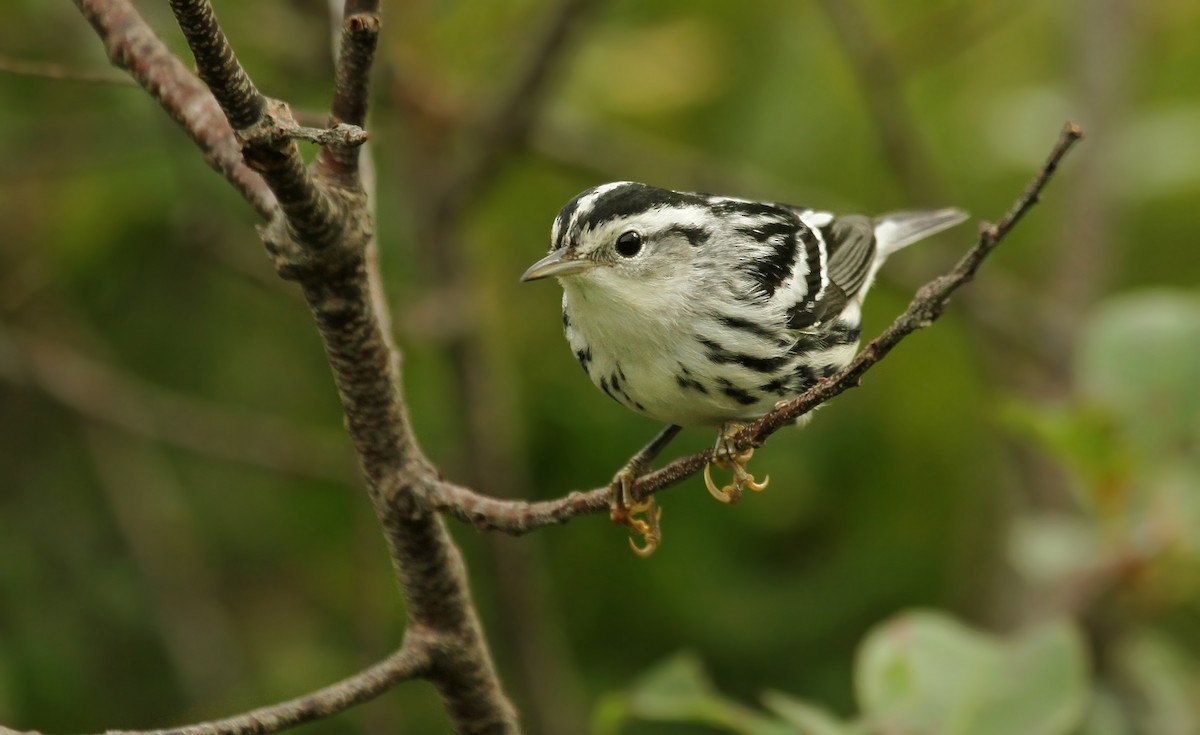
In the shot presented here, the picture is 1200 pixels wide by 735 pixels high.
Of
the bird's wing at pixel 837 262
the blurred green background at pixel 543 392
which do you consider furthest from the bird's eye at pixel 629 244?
the blurred green background at pixel 543 392

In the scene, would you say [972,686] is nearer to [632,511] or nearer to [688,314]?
[632,511]

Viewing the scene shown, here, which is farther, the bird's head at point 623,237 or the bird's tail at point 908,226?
the bird's tail at point 908,226

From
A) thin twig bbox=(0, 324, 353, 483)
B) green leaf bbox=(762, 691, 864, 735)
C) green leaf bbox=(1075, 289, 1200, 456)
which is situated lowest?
→ green leaf bbox=(762, 691, 864, 735)

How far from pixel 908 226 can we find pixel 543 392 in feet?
4.20

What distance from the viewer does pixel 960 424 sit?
4.61 metres

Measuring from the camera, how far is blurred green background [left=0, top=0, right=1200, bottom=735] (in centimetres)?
402

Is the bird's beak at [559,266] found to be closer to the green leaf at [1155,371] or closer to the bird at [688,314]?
the bird at [688,314]

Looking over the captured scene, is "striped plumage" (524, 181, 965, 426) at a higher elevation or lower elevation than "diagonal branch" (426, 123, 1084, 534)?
higher

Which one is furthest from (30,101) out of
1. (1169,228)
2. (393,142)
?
(1169,228)

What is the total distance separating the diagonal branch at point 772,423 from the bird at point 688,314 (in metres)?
0.38

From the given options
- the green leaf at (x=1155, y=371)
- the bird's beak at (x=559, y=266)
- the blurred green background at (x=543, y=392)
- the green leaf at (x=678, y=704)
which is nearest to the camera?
the green leaf at (x=678, y=704)

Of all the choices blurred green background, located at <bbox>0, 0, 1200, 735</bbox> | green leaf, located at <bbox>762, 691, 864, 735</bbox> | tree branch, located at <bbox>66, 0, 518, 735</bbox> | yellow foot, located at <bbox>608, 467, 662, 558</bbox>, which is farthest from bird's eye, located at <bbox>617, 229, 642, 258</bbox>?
blurred green background, located at <bbox>0, 0, 1200, 735</bbox>

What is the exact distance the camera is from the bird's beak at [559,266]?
2.60m

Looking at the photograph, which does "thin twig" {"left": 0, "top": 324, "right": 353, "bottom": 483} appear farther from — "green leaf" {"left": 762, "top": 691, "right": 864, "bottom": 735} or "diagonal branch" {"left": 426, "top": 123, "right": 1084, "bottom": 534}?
"diagonal branch" {"left": 426, "top": 123, "right": 1084, "bottom": 534}
